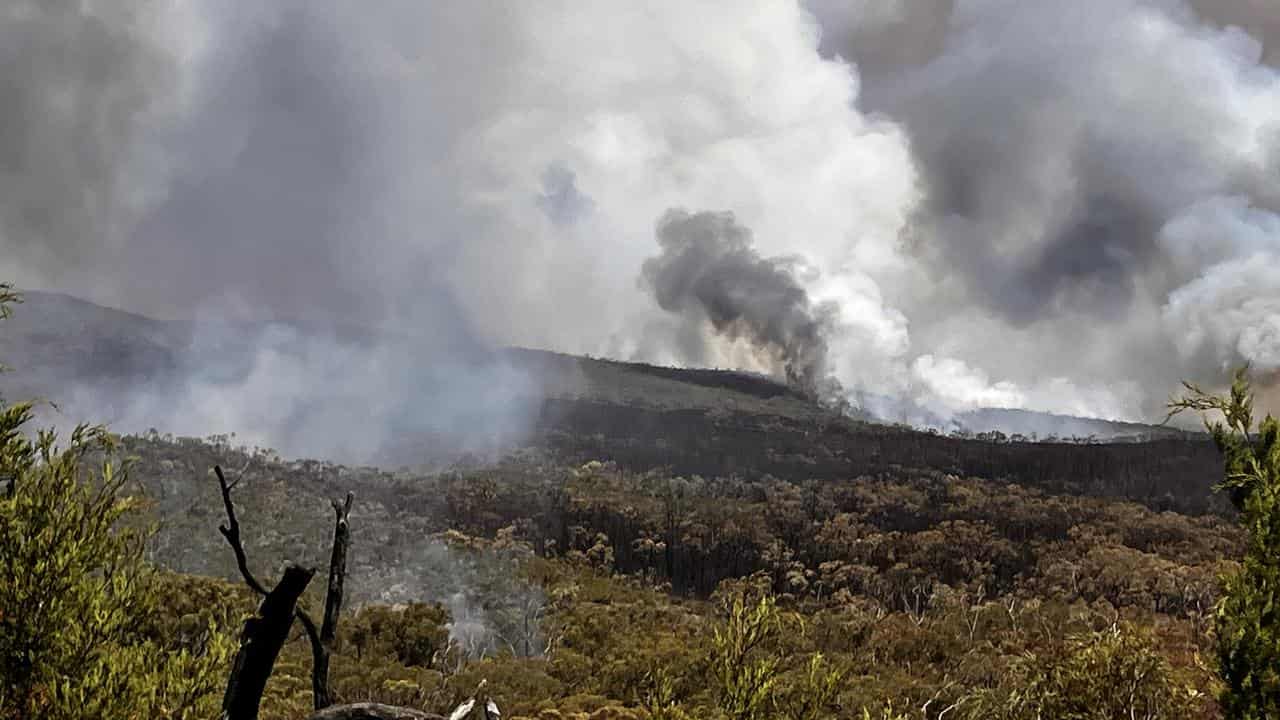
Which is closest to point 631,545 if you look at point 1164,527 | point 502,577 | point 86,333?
point 502,577

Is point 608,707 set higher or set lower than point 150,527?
lower

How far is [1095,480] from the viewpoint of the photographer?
109938 millimetres

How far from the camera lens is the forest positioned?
5.70 m

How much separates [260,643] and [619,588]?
45.0 metres

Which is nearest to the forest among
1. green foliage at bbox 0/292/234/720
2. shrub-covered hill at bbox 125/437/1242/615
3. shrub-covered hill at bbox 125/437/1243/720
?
green foliage at bbox 0/292/234/720

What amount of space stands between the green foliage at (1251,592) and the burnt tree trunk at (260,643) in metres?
7.41

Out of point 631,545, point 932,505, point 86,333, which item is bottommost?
point 631,545

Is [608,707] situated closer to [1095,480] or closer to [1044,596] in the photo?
[1044,596]

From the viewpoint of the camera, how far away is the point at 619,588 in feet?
160

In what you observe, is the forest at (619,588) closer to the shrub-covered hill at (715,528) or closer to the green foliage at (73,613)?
the green foliage at (73,613)

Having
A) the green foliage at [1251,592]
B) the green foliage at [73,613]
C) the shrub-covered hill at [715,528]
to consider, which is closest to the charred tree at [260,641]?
the green foliage at [73,613]

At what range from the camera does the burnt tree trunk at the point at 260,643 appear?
18.3 ft

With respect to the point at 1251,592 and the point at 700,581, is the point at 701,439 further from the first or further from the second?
the point at 1251,592

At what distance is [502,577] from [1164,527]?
72.1m
